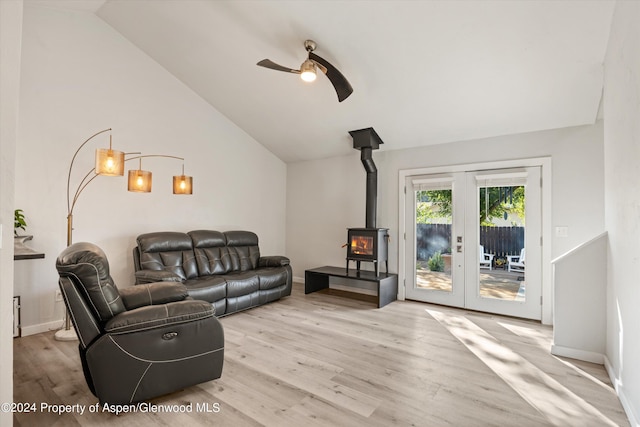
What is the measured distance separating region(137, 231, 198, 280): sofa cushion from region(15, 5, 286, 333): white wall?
44 cm

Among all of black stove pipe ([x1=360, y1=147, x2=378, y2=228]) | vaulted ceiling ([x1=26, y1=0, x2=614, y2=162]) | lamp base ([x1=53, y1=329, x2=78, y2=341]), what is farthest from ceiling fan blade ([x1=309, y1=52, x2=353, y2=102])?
lamp base ([x1=53, y1=329, x2=78, y2=341])

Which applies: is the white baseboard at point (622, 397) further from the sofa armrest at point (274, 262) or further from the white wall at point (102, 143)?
the white wall at point (102, 143)

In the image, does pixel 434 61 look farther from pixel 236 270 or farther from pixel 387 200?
pixel 236 270

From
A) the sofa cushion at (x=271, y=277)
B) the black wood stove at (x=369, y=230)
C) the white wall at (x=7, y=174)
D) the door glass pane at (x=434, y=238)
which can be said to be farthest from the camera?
the black wood stove at (x=369, y=230)

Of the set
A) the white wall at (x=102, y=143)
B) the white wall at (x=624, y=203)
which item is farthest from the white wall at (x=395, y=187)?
the white wall at (x=102, y=143)

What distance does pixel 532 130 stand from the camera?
165 inches

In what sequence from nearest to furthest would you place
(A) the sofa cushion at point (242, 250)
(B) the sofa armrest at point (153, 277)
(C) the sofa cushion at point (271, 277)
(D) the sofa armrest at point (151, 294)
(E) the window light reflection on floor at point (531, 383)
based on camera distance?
(E) the window light reflection on floor at point (531, 383)
(D) the sofa armrest at point (151, 294)
(B) the sofa armrest at point (153, 277)
(C) the sofa cushion at point (271, 277)
(A) the sofa cushion at point (242, 250)

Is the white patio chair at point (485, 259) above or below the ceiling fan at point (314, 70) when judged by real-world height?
below

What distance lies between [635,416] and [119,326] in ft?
10.9

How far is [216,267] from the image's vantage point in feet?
15.7

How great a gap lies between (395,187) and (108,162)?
4.02 metres

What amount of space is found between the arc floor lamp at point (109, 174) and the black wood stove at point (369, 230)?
2620mm

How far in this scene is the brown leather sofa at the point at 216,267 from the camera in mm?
4031

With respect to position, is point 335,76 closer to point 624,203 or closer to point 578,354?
point 624,203
